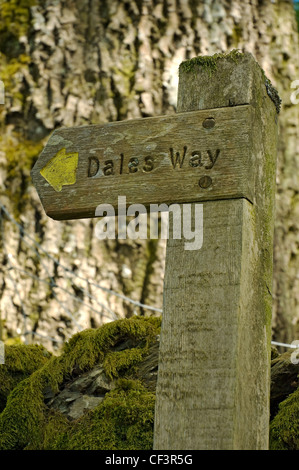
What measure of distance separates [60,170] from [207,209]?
0.56 metres

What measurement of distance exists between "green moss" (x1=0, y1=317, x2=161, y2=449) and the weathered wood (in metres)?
0.63

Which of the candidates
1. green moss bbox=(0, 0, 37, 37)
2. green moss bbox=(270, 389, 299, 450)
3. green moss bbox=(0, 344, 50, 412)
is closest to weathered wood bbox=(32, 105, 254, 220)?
green moss bbox=(270, 389, 299, 450)

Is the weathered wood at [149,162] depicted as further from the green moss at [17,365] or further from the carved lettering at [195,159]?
the green moss at [17,365]

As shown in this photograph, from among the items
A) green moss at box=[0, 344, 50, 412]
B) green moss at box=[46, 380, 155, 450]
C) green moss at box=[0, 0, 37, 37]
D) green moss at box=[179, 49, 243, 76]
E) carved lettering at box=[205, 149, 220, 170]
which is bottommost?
green moss at box=[46, 380, 155, 450]

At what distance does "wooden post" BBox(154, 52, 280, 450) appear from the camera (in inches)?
78.6

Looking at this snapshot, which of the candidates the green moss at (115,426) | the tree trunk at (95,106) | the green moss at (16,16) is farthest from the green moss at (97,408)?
the green moss at (16,16)

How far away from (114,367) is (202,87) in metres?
1.08

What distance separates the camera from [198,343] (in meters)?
2.06

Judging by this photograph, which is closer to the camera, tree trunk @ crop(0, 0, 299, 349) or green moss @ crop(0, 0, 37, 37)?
tree trunk @ crop(0, 0, 299, 349)

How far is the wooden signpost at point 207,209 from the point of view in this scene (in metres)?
2.02

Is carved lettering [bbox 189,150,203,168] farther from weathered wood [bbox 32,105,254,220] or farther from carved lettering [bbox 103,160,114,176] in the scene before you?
carved lettering [bbox 103,160,114,176]

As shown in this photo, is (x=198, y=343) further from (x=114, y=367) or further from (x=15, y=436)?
(x=15, y=436)

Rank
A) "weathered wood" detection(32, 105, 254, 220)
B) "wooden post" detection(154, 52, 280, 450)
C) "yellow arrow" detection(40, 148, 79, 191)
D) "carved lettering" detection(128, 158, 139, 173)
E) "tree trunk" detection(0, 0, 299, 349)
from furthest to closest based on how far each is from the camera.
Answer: "tree trunk" detection(0, 0, 299, 349) → "yellow arrow" detection(40, 148, 79, 191) → "carved lettering" detection(128, 158, 139, 173) → "weathered wood" detection(32, 105, 254, 220) → "wooden post" detection(154, 52, 280, 450)

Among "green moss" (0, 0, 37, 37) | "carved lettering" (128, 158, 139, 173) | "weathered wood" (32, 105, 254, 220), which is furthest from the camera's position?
"green moss" (0, 0, 37, 37)
